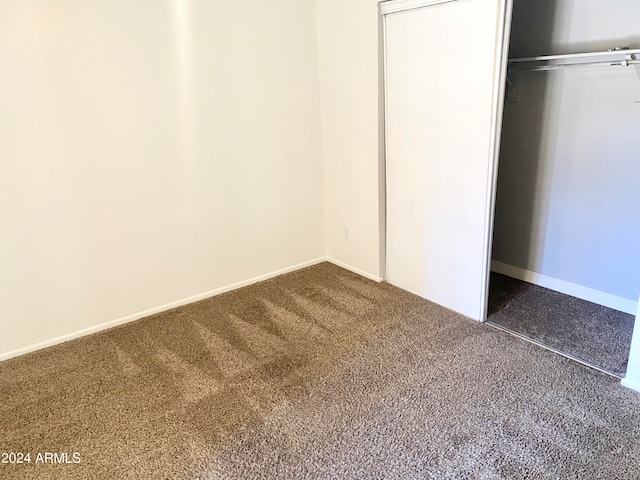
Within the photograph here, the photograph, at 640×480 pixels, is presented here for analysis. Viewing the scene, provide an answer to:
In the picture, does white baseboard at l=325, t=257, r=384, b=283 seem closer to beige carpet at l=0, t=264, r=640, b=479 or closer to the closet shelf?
beige carpet at l=0, t=264, r=640, b=479

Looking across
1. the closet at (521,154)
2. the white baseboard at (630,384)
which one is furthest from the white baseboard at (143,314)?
the white baseboard at (630,384)

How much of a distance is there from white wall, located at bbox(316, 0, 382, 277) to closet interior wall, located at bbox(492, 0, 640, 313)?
3.20 feet

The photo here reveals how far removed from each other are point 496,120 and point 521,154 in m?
0.85

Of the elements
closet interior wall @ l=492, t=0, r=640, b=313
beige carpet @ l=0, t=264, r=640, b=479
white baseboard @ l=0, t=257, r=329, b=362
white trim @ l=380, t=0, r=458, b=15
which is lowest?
beige carpet @ l=0, t=264, r=640, b=479

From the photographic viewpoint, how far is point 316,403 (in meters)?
2.14

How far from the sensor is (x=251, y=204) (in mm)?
3322

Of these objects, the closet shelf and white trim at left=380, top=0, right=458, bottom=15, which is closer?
the closet shelf

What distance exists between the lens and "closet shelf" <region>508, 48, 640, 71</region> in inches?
97.7

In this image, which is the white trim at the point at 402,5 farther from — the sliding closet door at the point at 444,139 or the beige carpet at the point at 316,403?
the beige carpet at the point at 316,403

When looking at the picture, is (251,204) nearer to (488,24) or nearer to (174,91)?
(174,91)

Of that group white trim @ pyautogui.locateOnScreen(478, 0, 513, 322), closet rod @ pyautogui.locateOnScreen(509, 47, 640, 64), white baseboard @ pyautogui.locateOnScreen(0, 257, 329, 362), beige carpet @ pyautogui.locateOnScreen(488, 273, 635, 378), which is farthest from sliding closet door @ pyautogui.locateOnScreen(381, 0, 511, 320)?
white baseboard @ pyautogui.locateOnScreen(0, 257, 329, 362)

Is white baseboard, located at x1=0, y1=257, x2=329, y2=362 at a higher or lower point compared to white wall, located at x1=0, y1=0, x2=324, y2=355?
lower

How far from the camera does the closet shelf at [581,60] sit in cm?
248

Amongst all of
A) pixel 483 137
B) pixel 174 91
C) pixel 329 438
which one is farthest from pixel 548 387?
pixel 174 91
